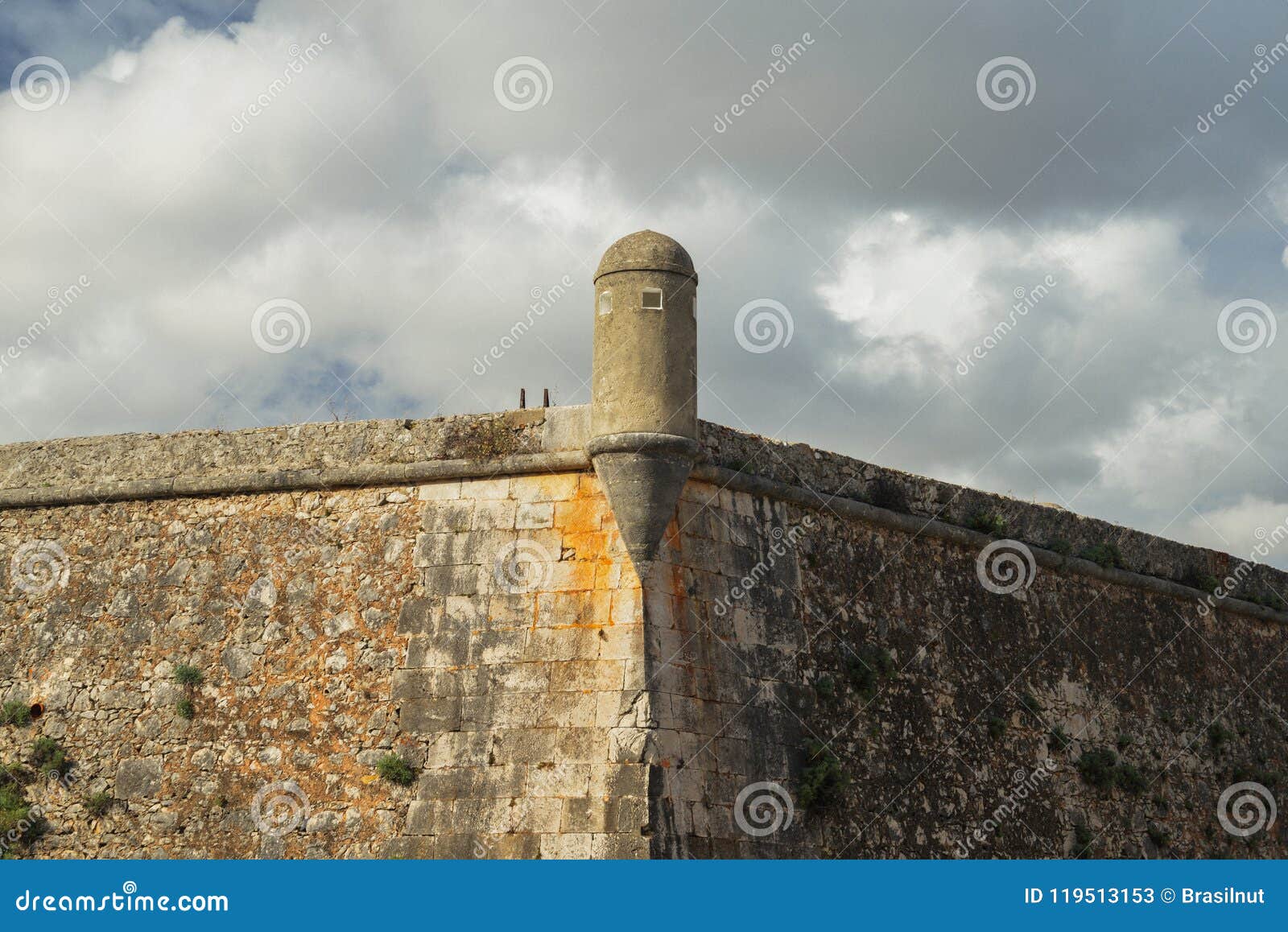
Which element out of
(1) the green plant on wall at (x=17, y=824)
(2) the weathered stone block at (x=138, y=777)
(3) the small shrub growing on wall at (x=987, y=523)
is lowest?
(1) the green plant on wall at (x=17, y=824)

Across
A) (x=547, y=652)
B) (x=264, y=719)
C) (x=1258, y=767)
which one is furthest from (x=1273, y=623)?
(x=264, y=719)

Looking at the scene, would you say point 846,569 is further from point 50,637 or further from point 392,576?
point 50,637

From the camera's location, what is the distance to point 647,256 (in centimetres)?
1153

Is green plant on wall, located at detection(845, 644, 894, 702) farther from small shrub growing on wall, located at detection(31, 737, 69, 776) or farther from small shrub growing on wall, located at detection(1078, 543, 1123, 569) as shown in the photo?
small shrub growing on wall, located at detection(31, 737, 69, 776)

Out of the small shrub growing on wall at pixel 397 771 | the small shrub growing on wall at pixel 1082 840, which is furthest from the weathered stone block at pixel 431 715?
the small shrub growing on wall at pixel 1082 840

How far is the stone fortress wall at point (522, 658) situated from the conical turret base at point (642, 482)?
24 centimetres

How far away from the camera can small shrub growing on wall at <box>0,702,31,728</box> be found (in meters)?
13.1

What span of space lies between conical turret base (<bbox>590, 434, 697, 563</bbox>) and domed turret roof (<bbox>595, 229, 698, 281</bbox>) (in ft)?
4.34

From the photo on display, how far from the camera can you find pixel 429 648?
11852mm

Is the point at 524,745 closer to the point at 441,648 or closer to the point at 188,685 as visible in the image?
the point at 441,648

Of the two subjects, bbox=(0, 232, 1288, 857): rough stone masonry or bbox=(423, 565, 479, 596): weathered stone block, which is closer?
bbox=(0, 232, 1288, 857): rough stone masonry

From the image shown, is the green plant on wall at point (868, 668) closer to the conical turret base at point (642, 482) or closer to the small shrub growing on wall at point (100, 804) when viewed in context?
the conical turret base at point (642, 482)

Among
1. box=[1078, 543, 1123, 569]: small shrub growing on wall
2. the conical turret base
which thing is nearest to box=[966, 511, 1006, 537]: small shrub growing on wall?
box=[1078, 543, 1123, 569]: small shrub growing on wall

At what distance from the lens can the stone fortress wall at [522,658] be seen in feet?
36.9
